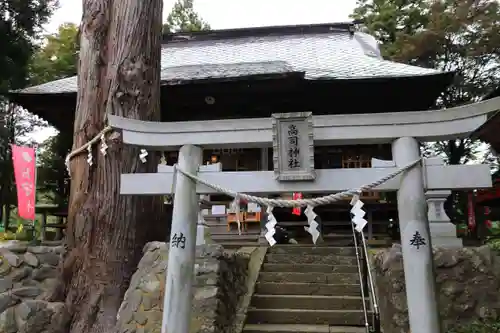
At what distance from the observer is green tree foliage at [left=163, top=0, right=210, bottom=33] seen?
3041cm

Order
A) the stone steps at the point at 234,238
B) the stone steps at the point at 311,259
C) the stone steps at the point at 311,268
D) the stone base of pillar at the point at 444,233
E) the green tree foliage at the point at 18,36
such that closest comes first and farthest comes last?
the stone base of pillar at the point at 444,233, the stone steps at the point at 311,268, the stone steps at the point at 311,259, the stone steps at the point at 234,238, the green tree foliage at the point at 18,36

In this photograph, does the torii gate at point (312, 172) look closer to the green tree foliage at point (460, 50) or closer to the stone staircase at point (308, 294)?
the stone staircase at point (308, 294)

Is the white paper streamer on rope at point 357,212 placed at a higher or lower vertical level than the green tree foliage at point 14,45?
lower

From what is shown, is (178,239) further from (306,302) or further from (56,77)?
(56,77)

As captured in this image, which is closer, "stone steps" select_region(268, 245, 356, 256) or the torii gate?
the torii gate

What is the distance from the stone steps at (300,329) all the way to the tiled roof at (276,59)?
5137mm

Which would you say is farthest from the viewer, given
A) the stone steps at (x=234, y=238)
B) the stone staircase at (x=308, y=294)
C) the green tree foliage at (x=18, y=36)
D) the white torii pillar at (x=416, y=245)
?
the green tree foliage at (x=18, y=36)

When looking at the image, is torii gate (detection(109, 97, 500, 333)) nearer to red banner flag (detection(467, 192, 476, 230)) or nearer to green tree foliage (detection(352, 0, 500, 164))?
red banner flag (detection(467, 192, 476, 230))

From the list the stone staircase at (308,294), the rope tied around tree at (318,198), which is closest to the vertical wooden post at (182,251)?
the rope tied around tree at (318,198)

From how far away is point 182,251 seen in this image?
3.46 m

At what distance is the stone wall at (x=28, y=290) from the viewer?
4.71m

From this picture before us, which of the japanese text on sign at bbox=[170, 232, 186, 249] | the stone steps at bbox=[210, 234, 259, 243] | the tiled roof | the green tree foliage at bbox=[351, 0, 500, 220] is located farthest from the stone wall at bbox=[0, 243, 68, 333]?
the green tree foliage at bbox=[351, 0, 500, 220]

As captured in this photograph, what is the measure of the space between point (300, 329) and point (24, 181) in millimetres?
6535

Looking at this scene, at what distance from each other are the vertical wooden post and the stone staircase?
177cm
